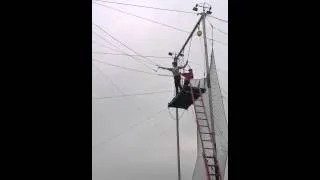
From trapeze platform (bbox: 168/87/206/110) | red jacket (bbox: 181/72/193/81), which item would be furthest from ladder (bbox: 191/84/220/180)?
red jacket (bbox: 181/72/193/81)

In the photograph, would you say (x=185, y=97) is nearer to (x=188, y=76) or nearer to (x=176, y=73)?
(x=188, y=76)

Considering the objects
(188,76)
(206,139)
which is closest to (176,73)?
(188,76)

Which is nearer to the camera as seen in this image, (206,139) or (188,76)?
(188,76)

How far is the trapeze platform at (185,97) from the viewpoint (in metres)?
16.3

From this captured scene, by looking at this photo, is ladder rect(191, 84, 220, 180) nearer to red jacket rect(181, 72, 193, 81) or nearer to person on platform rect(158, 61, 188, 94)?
red jacket rect(181, 72, 193, 81)

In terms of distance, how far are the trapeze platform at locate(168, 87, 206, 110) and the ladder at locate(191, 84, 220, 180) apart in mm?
162

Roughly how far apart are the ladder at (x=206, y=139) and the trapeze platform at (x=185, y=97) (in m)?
0.16

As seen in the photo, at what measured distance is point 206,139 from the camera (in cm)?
1659

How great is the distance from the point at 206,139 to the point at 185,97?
154 cm

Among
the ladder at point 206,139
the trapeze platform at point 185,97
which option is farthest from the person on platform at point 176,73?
the ladder at point 206,139
